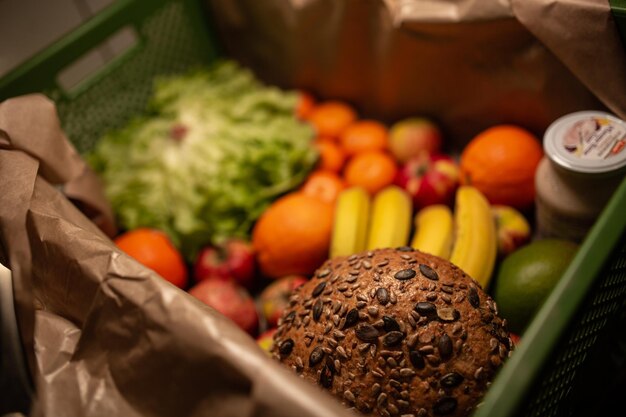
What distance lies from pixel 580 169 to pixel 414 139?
1.54 ft

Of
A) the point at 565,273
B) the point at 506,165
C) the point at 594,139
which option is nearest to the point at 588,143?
the point at 594,139

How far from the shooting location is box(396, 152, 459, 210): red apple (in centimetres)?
113

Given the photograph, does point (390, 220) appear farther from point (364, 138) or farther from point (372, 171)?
point (364, 138)

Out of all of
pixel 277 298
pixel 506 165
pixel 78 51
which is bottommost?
pixel 277 298

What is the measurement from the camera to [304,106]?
1.47m

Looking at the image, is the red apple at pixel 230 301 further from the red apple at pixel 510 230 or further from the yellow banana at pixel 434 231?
the red apple at pixel 510 230

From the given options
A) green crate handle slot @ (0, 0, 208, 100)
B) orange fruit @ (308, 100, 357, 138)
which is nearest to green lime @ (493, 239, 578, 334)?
orange fruit @ (308, 100, 357, 138)

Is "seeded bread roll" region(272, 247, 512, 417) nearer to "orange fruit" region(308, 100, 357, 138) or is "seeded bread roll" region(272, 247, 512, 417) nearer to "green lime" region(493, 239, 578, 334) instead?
"green lime" region(493, 239, 578, 334)

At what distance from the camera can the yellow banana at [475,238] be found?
36.8 inches

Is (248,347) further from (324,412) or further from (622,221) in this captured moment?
(622,221)

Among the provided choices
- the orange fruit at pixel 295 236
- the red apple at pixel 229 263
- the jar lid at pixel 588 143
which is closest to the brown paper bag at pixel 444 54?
the jar lid at pixel 588 143

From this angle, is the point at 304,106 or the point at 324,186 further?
the point at 304,106

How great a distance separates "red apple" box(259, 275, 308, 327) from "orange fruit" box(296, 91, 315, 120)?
53cm

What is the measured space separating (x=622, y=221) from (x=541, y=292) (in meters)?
→ 0.32
